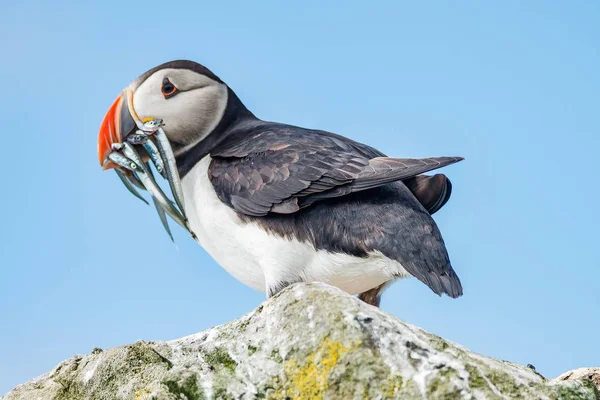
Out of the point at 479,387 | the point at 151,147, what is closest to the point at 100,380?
the point at 479,387

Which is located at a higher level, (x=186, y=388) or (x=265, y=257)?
(x=265, y=257)

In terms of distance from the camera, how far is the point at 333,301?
12.5 ft

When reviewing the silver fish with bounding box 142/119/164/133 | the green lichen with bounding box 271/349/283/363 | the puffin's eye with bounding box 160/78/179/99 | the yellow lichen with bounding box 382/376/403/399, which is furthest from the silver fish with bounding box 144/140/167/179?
the yellow lichen with bounding box 382/376/403/399

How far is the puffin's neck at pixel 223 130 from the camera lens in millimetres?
6641

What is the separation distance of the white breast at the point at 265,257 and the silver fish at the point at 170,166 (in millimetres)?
95

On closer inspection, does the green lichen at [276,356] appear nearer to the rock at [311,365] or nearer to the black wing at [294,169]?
the rock at [311,365]

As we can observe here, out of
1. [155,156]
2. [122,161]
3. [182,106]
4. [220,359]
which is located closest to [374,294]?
[155,156]

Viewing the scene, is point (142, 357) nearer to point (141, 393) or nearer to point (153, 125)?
point (141, 393)

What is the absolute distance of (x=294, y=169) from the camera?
591cm

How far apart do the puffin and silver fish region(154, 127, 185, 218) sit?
6 cm

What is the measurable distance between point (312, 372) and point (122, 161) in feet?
11.8

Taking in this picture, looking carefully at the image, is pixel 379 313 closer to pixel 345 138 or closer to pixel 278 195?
pixel 278 195

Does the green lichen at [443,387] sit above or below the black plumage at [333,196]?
below

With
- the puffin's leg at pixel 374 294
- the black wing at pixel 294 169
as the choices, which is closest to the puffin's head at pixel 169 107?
the black wing at pixel 294 169
